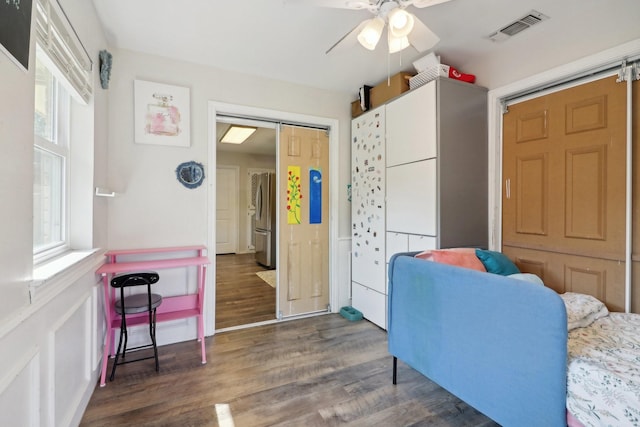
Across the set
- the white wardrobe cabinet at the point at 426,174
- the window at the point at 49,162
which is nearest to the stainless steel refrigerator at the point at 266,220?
the white wardrobe cabinet at the point at 426,174

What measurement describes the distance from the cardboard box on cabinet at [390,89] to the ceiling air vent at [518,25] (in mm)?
712

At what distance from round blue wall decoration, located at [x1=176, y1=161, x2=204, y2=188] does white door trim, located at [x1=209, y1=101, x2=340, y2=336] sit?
90mm

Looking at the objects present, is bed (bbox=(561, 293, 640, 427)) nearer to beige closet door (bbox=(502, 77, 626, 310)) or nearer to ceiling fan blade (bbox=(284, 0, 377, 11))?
beige closet door (bbox=(502, 77, 626, 310))

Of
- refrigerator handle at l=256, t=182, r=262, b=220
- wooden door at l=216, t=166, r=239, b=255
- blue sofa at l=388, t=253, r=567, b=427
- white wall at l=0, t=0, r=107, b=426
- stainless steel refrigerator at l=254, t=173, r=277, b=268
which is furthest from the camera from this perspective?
wooden door at l=216, t=166, r=239, b=255

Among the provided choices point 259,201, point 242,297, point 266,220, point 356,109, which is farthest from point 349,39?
point 259,201

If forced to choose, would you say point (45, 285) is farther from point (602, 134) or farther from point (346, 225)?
point (602, 134)

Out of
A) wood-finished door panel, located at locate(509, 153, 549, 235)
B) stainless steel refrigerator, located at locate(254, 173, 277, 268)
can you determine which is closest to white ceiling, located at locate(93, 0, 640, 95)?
wood-finished door panel, located at locate(509, 153, 549, 235)

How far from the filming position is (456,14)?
6.52 ft

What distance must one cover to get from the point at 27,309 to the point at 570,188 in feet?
10.1

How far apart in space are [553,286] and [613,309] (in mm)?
347

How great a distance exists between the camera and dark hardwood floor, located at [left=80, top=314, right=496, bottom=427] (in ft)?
5.48

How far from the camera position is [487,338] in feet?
4.60

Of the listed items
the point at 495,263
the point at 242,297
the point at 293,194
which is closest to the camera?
the point at 495,263

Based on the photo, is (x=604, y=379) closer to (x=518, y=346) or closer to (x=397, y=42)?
(x=518, y=346)
